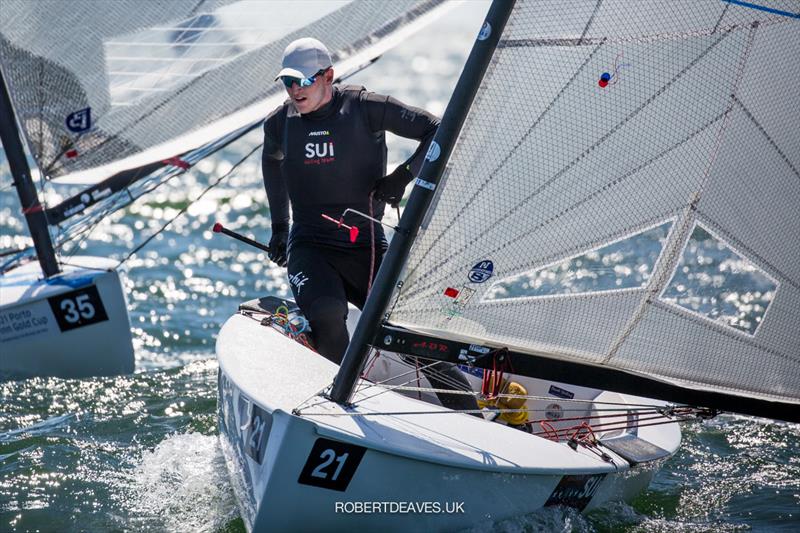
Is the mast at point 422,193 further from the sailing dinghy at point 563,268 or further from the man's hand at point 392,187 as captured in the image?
the man's hand at point 392,187

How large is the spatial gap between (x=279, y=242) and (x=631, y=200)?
1.55m

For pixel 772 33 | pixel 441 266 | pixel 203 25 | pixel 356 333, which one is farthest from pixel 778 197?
pixel 203 25

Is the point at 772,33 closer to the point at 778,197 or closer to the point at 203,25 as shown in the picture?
the point at 778,197

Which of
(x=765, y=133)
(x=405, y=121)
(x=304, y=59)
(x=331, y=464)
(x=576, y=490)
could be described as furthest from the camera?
(x=405, y=121)

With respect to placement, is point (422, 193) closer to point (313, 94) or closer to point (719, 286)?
point (313, 94)

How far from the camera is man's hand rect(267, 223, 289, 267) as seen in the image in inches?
167

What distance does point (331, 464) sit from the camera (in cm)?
301

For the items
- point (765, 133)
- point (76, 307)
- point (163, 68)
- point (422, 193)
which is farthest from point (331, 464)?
point (163, 68)

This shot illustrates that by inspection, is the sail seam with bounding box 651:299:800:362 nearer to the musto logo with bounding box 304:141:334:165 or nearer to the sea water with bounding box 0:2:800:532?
the sea water with bounding box 0:2:800:532

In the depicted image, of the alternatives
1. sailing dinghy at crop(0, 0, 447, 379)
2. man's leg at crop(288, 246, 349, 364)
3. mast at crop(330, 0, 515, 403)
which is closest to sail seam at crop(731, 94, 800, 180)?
mast at crop(330, 0, 515, 403)

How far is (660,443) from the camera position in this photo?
3895 millimetres

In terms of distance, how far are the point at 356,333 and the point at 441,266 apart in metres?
0.33

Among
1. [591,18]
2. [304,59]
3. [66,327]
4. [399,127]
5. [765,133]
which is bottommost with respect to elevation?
[66,327]

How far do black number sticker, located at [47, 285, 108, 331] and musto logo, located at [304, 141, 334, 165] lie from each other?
2.23 metres
